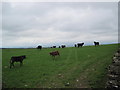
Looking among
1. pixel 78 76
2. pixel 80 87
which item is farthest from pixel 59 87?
pixel 78 76

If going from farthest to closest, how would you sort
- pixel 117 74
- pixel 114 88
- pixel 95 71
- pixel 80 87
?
pixel 95 71
pixel 80 87
pixel 117 74
pixel 114 88

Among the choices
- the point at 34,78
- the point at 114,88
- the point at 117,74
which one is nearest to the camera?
the point at 114,88

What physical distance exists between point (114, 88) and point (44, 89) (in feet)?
21.1

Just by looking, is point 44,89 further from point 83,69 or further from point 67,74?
point 83,69

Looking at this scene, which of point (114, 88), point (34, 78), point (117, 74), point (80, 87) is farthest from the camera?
point (34, 78)

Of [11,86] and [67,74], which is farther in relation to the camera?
[67,74]

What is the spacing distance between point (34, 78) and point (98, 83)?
746cm

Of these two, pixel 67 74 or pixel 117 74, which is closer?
pixel 117 74

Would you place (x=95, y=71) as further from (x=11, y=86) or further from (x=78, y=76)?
(x=11, y=86)

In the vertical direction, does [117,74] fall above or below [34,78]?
above

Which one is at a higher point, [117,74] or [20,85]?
[117,74]

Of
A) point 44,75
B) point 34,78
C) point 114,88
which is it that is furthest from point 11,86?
point 114,88

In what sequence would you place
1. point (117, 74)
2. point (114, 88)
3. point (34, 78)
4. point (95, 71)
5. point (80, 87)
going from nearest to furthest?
1. point (114, 88)
2. point (117, 74)
3. point (80, 87)
4. point (34, 78)
5. point (95, 71)

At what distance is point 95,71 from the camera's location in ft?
69.4
